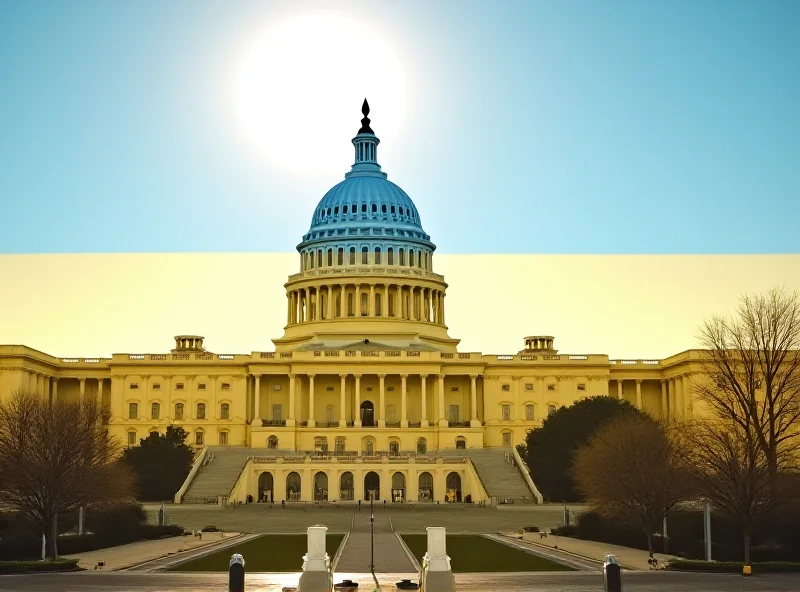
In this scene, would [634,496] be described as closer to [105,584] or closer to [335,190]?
[105,584]

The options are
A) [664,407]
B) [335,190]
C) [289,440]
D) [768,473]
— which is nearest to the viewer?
[768,473]

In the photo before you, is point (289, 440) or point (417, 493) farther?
point (289, 440)

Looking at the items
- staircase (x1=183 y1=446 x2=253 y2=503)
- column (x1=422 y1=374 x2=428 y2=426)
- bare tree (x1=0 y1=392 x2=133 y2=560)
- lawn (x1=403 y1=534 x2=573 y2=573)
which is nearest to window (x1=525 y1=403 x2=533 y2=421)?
column (x1=422 y1=374 x2=428 y2=426)

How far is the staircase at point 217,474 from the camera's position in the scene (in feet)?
330

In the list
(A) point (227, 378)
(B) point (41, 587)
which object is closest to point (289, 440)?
(A) point (227, 378)

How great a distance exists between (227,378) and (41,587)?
89814mm

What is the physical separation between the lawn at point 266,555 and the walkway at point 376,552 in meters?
1.03

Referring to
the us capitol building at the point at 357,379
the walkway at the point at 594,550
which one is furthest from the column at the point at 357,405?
the walkway at the point at 594,550

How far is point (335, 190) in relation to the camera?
152250 millimetres

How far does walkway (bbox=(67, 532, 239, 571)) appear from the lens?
54.2 metres

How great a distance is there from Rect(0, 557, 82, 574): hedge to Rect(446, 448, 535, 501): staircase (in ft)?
173

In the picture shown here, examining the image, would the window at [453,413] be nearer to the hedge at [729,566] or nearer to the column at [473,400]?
the column at [473,400]

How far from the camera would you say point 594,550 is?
61.0 m

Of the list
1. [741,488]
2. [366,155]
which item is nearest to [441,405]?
[366,155]
